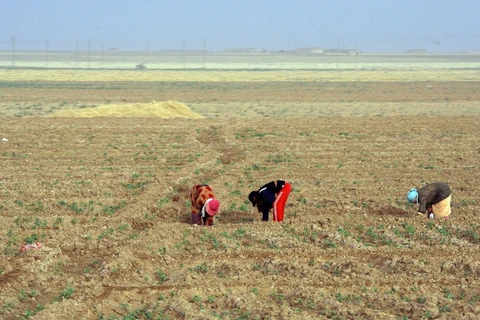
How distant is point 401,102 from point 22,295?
35.3 meters

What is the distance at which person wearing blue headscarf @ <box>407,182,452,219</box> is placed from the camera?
41.0 ft

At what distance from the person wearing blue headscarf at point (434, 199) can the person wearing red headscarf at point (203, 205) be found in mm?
3273

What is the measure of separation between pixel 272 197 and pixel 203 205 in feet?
3.45

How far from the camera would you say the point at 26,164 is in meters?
18.2

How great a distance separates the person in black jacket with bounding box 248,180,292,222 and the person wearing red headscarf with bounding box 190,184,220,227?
0.66m

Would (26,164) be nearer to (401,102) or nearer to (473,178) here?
(473,178)

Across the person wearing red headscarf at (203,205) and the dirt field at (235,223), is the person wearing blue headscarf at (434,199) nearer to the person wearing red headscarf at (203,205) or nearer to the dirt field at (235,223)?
the dirt field at (235,223)

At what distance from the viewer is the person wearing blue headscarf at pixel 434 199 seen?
12.5 meters

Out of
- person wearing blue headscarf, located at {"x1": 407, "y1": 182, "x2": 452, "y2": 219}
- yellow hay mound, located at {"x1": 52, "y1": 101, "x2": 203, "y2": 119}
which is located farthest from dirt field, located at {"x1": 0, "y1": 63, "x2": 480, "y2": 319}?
yellow hay mound, located at {"x1": 52, "y1": 101, "x2": 203, "y2": 119}

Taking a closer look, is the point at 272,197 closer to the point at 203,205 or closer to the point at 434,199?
the point at 203,205

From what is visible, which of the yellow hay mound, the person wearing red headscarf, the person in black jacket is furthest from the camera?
the yellow hay mound

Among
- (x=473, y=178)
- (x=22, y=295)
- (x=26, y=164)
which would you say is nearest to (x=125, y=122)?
(x=26, y=164)

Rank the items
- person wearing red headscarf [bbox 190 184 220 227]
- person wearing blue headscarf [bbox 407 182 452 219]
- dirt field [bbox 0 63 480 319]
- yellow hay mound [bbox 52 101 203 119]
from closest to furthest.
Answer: dirt field [bbox 0 63 480 319], person wearing red headscarf [bbox 190 184 220 227], person wearing blue headscarf [bbox 407 182 452 219], yellow hay mound [bbox 52 101 203 119]

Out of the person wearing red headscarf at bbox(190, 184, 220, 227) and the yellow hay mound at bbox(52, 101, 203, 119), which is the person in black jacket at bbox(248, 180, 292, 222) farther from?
the yellow hay mound at bbox(52, 101, 203, 119)
